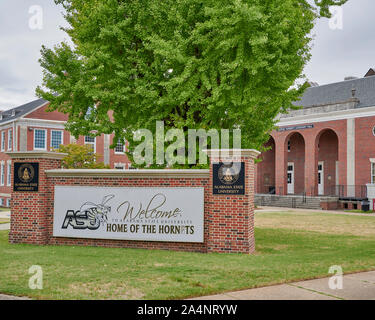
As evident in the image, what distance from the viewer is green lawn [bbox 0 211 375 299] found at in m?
6.96

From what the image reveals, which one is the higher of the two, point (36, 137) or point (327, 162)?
point (36, 137)

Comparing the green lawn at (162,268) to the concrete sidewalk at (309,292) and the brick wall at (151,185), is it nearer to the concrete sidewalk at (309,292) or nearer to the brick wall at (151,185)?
the concrete sidewalk at (309,292)

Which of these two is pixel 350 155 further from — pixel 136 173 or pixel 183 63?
pixel 136 173

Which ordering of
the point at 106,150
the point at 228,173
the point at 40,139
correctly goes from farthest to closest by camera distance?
the point at 106,150 < the point at 40,139 < the point at 228,173

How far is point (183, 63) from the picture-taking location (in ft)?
40.9

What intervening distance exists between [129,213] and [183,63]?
476 centimetres

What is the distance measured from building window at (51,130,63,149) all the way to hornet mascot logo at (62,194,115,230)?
3048 cm

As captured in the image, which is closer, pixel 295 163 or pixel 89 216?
pixel 89 216

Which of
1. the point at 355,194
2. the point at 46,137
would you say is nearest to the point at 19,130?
the point at 46,137

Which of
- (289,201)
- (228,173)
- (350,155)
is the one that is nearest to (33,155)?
(228,173)

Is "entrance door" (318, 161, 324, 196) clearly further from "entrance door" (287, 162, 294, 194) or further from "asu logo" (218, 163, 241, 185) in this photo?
"asu logo" (218, 163, 241, 185)

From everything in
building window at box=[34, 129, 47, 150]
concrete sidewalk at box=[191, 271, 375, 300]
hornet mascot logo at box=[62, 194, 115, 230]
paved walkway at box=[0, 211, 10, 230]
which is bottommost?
paved walkway at box=[0, 211, 10, 230]

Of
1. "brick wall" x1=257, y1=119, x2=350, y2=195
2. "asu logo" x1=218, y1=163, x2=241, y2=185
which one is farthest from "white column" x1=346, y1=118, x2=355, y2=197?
"asu logo" x1=218, y1=163, x2=241, y2=185

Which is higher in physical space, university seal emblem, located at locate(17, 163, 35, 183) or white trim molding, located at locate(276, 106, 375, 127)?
white trim molding, located at locate(276, 106, 375, 127)
